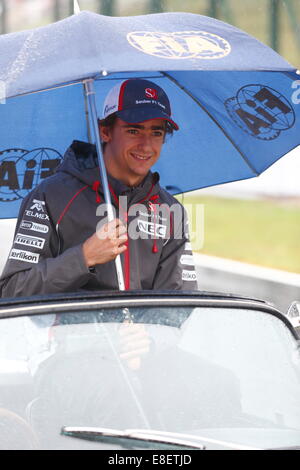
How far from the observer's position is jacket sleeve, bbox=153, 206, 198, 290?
3592 mm

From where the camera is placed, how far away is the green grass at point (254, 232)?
10.3 m

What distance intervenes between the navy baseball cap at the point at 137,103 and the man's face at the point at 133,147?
0.20ft

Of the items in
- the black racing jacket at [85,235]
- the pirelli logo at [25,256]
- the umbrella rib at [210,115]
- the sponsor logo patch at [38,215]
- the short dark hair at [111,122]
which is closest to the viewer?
the black racing jacket at [85,235]

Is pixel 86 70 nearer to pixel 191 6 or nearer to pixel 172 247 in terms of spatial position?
pixel 172 247

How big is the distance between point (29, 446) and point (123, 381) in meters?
0.30

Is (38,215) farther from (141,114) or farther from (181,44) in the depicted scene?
(181,44)

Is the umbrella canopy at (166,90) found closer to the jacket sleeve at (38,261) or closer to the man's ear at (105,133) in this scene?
the man's ear at (105,133)

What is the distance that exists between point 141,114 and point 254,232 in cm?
870

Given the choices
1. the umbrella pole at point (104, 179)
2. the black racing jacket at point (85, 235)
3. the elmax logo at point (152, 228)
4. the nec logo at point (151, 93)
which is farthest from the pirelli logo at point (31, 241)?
the nec logo at point (151, 93)

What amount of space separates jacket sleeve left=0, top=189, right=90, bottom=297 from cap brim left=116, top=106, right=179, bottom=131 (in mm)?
476

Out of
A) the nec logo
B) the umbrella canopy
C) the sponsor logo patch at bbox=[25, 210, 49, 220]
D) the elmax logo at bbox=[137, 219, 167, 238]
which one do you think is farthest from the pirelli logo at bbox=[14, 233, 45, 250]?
the nec logo

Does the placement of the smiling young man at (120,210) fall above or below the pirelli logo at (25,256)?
above

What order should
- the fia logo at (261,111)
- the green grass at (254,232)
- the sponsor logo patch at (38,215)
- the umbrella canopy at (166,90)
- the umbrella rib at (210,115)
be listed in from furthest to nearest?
the green grass at (254,232) < the umbrella rib at (210,115) < the fia logo at (261,111) < the sponsor logo patch at (38,215) < the umbrella canopy at (166,90)

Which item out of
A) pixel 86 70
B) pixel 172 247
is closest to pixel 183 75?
pixel 172 247
